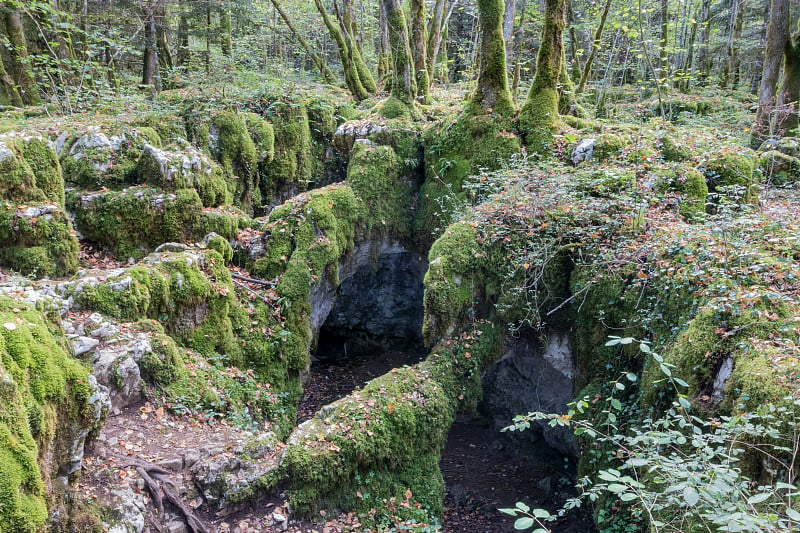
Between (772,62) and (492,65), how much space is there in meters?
6.50

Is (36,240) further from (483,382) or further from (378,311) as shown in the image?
(483,382)

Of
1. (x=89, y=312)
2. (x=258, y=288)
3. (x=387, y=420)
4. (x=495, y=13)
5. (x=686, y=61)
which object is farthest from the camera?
(x=686, y=61)

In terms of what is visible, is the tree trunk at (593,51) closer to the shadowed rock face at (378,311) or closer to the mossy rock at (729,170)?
the mossy rock at (729,170)

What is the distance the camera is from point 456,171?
11367 mm

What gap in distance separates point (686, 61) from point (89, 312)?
2565 centimetres

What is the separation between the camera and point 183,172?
978 cm

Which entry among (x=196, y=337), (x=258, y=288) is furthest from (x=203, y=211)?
(x=196, y=337)

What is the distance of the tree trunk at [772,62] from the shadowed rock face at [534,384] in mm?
7228

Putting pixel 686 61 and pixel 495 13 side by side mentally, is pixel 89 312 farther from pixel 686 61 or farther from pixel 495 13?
pixel 686 61

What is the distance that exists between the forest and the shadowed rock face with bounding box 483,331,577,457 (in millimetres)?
70

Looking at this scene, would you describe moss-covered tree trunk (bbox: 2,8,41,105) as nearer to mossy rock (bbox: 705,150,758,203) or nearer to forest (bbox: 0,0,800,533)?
forest (bbox: 0,0,800,533)

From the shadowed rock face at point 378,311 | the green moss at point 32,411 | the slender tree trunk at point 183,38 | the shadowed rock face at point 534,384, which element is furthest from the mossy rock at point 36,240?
the slender tree trunk at point 183,38

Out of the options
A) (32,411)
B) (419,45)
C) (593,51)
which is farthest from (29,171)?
(593,51)

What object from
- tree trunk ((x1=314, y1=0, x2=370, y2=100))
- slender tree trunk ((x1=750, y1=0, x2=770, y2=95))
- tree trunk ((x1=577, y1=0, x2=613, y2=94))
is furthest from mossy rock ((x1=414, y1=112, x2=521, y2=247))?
slender tree trunk ((x1=750, y1=0, x2=770, y2=95))
